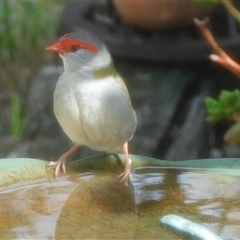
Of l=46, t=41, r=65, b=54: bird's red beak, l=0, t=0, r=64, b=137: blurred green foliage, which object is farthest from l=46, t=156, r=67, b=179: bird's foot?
l=0, t=0, r=64, b=137: blurred green foliage

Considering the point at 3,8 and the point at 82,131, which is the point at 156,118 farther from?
the point at 82,131

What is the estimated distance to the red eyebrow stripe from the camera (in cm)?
243

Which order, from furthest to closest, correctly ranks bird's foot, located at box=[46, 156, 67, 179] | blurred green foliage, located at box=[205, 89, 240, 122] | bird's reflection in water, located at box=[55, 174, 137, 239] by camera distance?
bird's foot, located at box=[46, 156, 67, 179]
blurred green foliage, located at box=[205, 89, 240, 122]
bird's reflection in water, located at box=[55, 174, 137, 239]

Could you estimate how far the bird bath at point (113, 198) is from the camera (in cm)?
186

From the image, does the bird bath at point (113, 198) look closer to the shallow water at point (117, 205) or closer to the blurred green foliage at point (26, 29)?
the shallow water at point (117, 205)

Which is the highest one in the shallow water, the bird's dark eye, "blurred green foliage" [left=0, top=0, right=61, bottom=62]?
the bird's dark eye

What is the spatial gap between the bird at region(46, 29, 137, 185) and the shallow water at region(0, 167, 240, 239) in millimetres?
74

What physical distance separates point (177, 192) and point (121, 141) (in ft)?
1.35

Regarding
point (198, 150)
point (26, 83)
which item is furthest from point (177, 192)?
point (26, 83)

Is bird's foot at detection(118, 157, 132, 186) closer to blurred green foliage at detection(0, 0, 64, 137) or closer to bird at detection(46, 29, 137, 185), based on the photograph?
bird at detection(46, 29, 137, 185)

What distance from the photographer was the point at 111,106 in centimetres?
234

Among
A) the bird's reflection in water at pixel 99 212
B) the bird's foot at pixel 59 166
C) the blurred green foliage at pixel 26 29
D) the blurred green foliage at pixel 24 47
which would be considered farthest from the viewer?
the blurred green foliage at pixel 24 47

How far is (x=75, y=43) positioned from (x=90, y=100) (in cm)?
23

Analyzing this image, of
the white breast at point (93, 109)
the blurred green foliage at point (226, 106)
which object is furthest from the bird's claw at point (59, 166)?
the blurred green foliage at point (226, 106)
